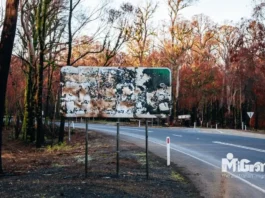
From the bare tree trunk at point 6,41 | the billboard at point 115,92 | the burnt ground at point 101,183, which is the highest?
the bare tree trunk at point 6,41

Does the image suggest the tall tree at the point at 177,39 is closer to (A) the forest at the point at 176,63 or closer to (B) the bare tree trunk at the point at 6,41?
(A) the forest at the point at 176,63

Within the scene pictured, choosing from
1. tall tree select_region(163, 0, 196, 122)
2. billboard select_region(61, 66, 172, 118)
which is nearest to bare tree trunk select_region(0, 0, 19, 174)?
billboard select_region(61, 66, 172, 118)

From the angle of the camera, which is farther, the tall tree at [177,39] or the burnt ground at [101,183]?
the tall tree at [177,39]

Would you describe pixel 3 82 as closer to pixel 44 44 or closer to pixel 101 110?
pixel 101 110

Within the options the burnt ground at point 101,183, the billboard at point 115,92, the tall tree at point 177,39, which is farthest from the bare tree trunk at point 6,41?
the tall tree at point 177,39

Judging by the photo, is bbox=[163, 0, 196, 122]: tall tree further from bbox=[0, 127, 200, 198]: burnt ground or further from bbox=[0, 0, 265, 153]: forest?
bbox=[0, 127, 200, 198]: burnt ground

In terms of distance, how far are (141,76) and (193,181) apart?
9.79 feet

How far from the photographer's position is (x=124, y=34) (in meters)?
29.1

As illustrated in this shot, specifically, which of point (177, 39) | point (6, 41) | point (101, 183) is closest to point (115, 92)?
point (101, 183)

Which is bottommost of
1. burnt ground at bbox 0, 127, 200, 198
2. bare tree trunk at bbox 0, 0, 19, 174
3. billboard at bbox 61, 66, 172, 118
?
burnt ground at bbox 0, 127, 200, 198

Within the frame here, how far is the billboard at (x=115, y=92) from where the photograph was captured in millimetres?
9891

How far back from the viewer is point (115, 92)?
10031 mm

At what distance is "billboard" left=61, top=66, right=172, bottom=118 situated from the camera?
9.89 meters

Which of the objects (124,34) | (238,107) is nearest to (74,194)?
(124,34)
